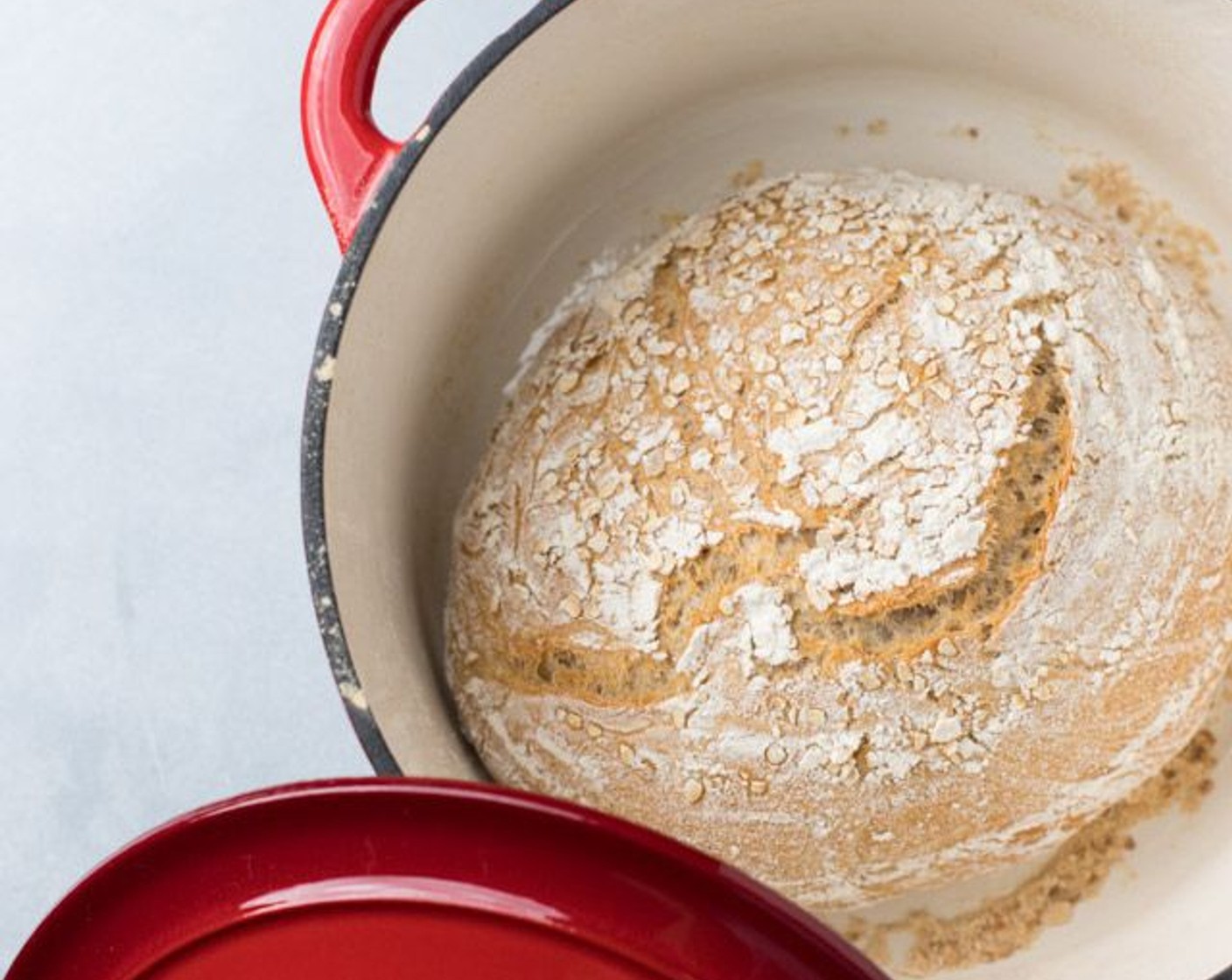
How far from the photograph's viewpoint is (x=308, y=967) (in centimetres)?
68

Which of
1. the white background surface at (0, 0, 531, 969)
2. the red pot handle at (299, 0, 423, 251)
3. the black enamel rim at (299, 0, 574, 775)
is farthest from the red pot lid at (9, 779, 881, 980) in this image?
the white background surface at (0, 0, 531, 969)

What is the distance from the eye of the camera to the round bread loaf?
0.90 metres

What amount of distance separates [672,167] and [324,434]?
37cm

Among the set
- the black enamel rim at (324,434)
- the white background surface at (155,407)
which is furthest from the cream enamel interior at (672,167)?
the white background surface at (155,407)

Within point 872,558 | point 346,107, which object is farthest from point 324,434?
point 872,558

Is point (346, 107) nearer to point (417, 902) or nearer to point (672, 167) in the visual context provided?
point (672, 167)

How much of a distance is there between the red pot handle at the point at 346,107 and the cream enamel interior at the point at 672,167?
0.08ft

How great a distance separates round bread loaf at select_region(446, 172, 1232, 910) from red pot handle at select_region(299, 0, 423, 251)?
18cm

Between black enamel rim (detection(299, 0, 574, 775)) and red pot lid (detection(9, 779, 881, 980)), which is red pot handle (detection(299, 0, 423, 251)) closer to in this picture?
black enamel rim (detection(299, 0, 574, 775))

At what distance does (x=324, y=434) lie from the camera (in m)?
0.89

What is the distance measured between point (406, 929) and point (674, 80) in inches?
24.9

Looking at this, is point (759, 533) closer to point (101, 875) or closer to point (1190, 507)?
point (1190, 507)

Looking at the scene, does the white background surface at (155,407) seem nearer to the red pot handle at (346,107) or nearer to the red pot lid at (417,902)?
the red pot handle at (346,107)

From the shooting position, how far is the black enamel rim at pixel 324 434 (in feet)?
2.87
